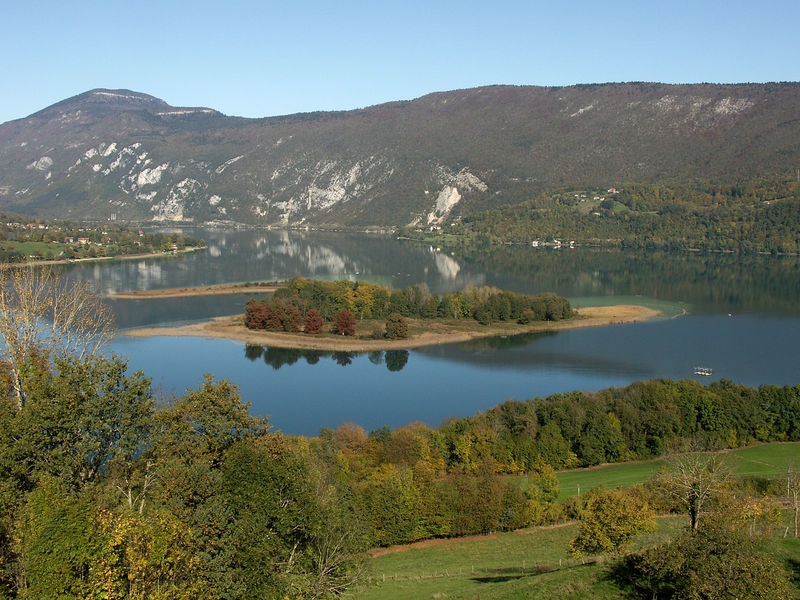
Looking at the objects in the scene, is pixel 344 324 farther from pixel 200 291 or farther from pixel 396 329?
pixel 200 291

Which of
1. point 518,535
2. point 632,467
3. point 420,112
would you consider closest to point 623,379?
point 632,467

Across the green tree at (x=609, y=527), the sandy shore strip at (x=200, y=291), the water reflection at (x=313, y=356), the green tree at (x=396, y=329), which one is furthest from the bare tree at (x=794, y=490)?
the sandy shore strip at (x=200, y=291)

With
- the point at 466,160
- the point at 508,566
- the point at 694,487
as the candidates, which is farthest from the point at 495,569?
the point at 466,160

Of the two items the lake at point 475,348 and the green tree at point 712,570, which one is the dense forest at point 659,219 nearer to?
the lake at point 475,348

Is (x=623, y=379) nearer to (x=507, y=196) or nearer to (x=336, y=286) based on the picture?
(x=336, y=286)

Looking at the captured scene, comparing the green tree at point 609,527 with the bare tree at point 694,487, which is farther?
the green tree at point 609,527
